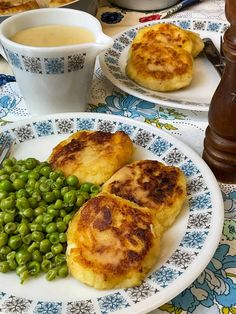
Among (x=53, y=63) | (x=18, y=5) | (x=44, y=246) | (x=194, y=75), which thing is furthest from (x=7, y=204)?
(x=18, y=5)

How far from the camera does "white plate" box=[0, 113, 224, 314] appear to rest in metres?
0.88

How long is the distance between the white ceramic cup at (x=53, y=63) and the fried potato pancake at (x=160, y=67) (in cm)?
17

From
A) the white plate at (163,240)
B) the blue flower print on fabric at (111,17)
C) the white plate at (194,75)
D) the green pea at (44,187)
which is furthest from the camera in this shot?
the blue flower print on fabric at (111,17)

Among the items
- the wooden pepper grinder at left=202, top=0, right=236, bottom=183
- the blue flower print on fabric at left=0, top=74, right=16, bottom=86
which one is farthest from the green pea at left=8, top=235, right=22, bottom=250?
the blue flower print on fabric at left=0, top=74, right=16, bottom=86

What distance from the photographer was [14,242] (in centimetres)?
98

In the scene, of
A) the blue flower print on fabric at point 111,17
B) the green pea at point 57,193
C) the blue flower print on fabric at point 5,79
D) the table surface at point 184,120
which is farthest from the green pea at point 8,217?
the blue flower print on fabric at point 111,17

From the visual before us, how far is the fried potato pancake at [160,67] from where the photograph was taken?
4.81 ft

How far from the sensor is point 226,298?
97cm

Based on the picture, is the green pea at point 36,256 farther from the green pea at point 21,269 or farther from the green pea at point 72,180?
the green pea at point 72,180

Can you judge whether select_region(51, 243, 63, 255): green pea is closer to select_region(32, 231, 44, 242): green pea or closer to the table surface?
select_region(32, 231, 44, 242): green pea

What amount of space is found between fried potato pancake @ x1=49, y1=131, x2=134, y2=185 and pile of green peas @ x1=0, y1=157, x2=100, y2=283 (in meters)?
0.03

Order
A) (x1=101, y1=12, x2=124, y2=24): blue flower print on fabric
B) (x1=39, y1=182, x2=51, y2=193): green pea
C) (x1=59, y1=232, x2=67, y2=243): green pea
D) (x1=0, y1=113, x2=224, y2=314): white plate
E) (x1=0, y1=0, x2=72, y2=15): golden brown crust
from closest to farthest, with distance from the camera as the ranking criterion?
(x1=0, y1=113, x2=224, y2=314): white plate
(x1=59, y1=232, x2=67, y2=243): green pea
(x1=39, y1=182, x2=51, y2=193): green pea
(x1=0, y1=0, x2=72, y2=15): golden brown crust
(x1=101, y1=12, x2=124, y2=24): blue flower print on fabric

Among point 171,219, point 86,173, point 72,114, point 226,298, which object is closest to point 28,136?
point 72,114

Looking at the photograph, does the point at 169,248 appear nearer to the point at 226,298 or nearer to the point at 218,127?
the point at 226,298
